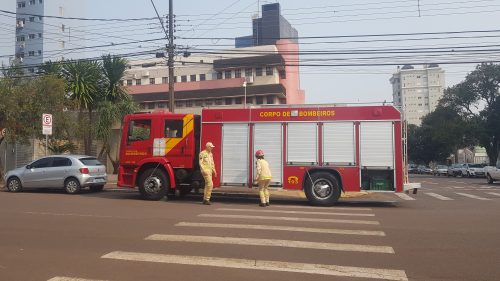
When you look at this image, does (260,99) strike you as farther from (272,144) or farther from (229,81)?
(272,144)

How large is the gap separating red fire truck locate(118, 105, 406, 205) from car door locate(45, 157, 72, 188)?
3.46 m

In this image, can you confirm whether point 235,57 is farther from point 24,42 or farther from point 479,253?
point 479,253

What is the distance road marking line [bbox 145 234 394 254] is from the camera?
7234 millimetres

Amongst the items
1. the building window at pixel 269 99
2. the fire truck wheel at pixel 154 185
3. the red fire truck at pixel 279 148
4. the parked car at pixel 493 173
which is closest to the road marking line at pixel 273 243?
the red fire truck at pixel 279 148

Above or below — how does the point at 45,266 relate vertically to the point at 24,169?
below

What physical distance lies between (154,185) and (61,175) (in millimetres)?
4828

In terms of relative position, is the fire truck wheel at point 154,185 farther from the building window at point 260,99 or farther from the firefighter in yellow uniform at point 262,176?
the building window at point 260,99

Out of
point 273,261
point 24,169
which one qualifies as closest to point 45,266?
point 273,261

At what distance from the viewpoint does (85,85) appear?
1034 inches

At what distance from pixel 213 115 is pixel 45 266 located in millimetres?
8573

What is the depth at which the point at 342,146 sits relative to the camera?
13227mm

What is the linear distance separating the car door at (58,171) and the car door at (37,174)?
0.19m

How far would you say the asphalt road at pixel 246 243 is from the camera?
593 centimetres

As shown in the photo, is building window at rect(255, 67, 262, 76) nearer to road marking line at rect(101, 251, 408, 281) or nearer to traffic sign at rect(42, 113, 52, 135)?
traffic sign at rect(42, 113, 52, 135)
